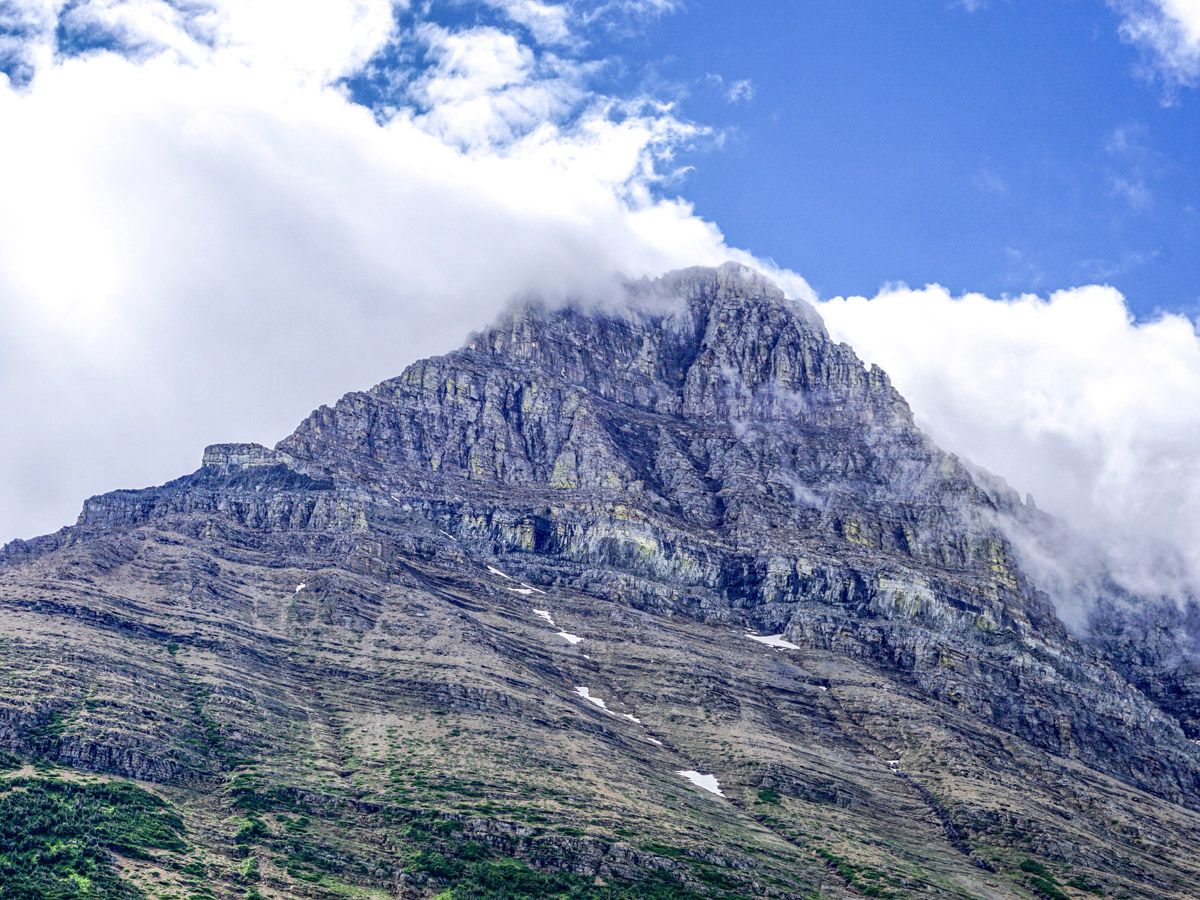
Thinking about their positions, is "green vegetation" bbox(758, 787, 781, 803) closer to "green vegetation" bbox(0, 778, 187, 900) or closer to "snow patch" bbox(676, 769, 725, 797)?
"snow patch" bbox(676, 769, 725, 797)

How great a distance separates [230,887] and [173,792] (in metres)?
24.7

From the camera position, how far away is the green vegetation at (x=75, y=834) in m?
114

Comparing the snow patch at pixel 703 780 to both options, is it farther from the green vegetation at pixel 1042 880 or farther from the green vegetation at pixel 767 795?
the green vegetation at pixel 1042 880

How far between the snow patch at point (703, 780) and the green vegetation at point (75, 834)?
75228mm

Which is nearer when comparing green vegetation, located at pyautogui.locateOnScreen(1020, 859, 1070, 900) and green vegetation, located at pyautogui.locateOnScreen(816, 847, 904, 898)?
green vegetation, located at pyautogui.locateOnScreen(816, 847, 904, 898)

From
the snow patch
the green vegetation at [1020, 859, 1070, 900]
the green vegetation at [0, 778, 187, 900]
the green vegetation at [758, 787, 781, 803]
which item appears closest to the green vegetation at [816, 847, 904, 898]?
the green vegetation at [758, 787, 781, 803]

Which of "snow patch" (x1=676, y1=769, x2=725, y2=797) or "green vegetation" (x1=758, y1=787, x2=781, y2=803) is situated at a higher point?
"snow patch" (x1=676, y1=769, x2=725, y2=797)

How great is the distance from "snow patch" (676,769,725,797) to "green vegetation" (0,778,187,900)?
7523 centimetres

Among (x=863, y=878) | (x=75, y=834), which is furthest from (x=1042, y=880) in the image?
(x=75, y=834)

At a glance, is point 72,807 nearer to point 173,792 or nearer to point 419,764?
point 173,792

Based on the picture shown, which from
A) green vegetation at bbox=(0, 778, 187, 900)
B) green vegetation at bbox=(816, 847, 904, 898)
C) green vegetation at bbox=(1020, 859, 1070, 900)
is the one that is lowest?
green vegetation at bbox=(1020, 859, 1070, 900)

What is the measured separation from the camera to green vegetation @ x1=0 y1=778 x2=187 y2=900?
4503 inches

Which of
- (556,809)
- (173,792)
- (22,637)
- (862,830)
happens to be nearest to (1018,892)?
(862,830)

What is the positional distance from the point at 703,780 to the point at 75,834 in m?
88.9
